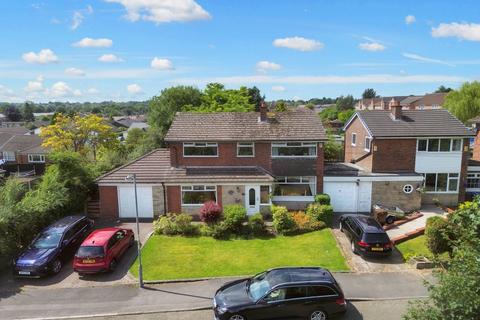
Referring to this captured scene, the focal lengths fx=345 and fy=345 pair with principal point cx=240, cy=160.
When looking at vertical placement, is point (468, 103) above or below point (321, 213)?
above

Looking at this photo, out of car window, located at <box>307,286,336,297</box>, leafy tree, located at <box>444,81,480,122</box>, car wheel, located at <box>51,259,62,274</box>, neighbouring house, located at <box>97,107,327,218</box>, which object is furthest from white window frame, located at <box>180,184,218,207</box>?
leafy tree, located at <box>444,81,480,122</box>

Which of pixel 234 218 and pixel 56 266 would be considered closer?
pixel 56 266

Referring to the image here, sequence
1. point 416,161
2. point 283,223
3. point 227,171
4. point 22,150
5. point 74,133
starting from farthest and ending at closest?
point 22,150
point 74,133
point 416,161
point 227,171
point 283,223

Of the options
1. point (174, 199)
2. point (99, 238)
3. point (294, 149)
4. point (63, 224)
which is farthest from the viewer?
point (294, 149)

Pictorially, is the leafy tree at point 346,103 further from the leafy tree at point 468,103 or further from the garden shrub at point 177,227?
the garden shrub at point 177,227

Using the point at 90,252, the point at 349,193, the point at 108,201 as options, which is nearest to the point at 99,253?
the point at 90,252

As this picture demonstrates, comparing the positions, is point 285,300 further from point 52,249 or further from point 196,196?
point 196,196

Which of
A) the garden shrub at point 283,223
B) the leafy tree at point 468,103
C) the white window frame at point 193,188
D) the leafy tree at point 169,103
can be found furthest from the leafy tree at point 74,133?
the leafy tree at point 468,103
